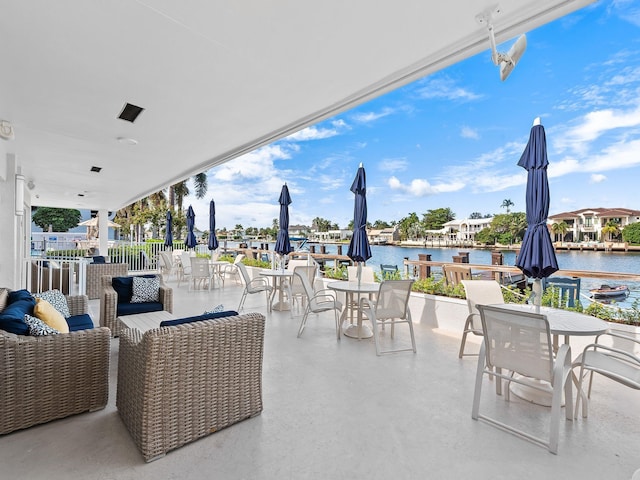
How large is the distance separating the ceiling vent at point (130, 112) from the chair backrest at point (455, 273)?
472 centimetres

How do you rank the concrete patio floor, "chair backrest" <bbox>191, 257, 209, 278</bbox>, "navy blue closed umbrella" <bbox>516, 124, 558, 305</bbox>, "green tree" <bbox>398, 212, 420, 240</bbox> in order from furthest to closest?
1. "green tree" <bbox>398, 212, 420, 240</bbox>
2. "chair backrest" <bbox>191, 257, 209, 278</bbox>
3. "navy blue closed umbrella" <bbox>516, 124, 558, 305</bbox>
4. the concrete patio floor

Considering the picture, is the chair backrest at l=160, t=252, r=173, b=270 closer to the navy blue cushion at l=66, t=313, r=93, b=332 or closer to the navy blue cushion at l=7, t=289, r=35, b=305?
the navy blue cushion at l=66, t=313, r=93, b=332

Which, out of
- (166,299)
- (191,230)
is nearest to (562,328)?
(166,299)

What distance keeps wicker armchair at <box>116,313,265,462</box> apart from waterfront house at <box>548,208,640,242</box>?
6.84 metres

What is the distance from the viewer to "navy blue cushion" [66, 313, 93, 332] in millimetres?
3197

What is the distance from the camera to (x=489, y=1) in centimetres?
205

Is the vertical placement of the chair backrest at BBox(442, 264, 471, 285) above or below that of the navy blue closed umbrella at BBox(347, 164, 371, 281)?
below

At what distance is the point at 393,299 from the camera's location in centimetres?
384

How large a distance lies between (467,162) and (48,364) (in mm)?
34721

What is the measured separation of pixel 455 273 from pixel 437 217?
26.3 metres

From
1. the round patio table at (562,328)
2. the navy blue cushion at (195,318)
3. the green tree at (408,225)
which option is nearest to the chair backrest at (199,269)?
the navy blue cushion at (195,318)

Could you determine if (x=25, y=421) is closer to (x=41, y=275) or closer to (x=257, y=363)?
(x=257, y=363)

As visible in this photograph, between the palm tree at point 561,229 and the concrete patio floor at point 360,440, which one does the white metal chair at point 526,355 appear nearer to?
the concrete patio floor at point 360,440

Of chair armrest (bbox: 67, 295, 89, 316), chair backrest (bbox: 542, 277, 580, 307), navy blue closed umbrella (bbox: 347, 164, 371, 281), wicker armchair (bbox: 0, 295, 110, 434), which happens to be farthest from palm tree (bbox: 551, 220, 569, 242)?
chair armrest (bbox: 67, 295, 89, 316)
